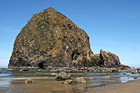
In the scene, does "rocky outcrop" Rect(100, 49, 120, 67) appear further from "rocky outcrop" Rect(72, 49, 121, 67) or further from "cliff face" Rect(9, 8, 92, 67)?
"cliff face" Rect(9, 8, 92, 67)

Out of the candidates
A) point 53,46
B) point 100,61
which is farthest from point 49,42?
point 100,61

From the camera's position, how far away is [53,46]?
364ft

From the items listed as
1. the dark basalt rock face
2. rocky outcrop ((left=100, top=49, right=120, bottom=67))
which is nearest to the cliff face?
the dark basalt rock face

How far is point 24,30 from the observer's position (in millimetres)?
123625

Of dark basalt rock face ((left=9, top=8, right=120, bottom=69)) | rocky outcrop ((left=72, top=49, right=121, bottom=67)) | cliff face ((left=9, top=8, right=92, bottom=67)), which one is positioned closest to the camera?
dark basalt rock face ((left=9, top=8, right=120, bottom=69))

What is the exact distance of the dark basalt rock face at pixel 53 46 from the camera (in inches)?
4134

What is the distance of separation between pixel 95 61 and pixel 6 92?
316ft

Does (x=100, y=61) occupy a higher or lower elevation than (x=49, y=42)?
lower

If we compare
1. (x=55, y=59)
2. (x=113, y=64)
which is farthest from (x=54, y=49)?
(x=113, y=64)

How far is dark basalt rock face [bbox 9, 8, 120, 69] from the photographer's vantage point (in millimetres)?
105000

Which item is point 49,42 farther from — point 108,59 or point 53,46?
point 108,59

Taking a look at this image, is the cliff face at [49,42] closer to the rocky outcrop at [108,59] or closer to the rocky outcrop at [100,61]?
the rocky outcrop at [100,61]

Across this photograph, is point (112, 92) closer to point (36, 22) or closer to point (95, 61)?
point (95, 61)

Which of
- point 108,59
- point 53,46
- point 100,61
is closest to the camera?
point 108,59
